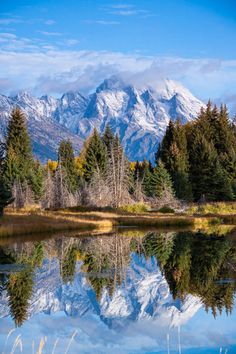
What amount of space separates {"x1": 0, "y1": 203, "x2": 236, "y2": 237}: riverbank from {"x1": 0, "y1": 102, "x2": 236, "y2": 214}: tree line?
7.98 m

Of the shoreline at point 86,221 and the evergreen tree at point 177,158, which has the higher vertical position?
the evergreen tree at point 177,158

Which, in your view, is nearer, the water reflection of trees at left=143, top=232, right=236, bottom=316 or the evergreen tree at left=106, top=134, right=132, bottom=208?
the water reflection of trees at left=143, top=232, right=236, bottom=316

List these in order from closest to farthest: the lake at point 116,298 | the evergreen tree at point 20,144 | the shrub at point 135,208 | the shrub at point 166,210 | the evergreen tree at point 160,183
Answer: the lake at point 116,298 → the shrub at point 166,210 → the shrub at point 135,208 → the evergreen tree at point 160,183 → the evergreen tree at point 20,144

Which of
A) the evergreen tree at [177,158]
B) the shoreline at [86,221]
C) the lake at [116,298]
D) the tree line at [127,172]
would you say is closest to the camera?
the lake at [116,298]

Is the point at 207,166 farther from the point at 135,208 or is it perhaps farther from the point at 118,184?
the point at 135,208

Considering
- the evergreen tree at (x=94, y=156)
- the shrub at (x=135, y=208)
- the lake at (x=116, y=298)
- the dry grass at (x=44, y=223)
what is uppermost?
the evergreen tree at (x=94, y=156)

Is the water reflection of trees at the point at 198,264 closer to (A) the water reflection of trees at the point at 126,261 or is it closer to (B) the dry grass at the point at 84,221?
(A) the water reflection of trees at the point at 126,261

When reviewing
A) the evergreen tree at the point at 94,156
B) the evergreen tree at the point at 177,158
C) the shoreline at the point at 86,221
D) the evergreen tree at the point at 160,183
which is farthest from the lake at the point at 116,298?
the evergreen tree at the point at 94,156

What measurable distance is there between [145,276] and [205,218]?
32.7 metres

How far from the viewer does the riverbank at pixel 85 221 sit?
43509 millimetres

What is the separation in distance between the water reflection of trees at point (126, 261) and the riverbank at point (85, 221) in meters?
4.06

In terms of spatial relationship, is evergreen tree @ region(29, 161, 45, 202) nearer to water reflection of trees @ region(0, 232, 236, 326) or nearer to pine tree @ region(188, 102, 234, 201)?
pine tree @ region(188, 102, 234, 201)

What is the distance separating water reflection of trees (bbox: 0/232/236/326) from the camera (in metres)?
21.7

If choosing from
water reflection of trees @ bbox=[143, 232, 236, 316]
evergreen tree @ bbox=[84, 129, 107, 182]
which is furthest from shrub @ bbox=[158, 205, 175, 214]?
evergreen tree @ bbox=[84, 129, 107, 182]
